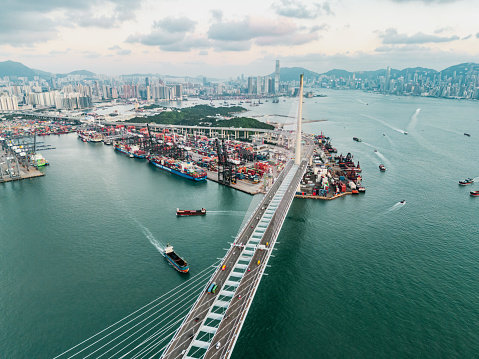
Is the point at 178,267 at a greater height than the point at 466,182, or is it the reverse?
the point at 466,182

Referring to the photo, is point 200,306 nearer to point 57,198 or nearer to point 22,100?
point 57,198

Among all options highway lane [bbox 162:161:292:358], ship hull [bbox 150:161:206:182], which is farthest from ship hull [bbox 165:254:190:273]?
ship hull [bbox 150:161:206:182]

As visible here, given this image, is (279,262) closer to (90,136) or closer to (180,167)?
(180,167)

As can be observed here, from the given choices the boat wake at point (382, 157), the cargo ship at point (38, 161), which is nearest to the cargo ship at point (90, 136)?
the cargo ship at point (38, 161)

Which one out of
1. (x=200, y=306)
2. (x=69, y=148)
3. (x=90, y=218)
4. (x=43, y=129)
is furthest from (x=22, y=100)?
(x=200, y=306)

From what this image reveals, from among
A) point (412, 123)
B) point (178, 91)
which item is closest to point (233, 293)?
point (412, 123)

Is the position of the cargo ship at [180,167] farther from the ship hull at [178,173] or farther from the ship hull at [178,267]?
the ship hull at [178,267]

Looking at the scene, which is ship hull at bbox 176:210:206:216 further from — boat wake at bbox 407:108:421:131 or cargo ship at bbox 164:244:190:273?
boat wake at bbox 407:108:421:131
